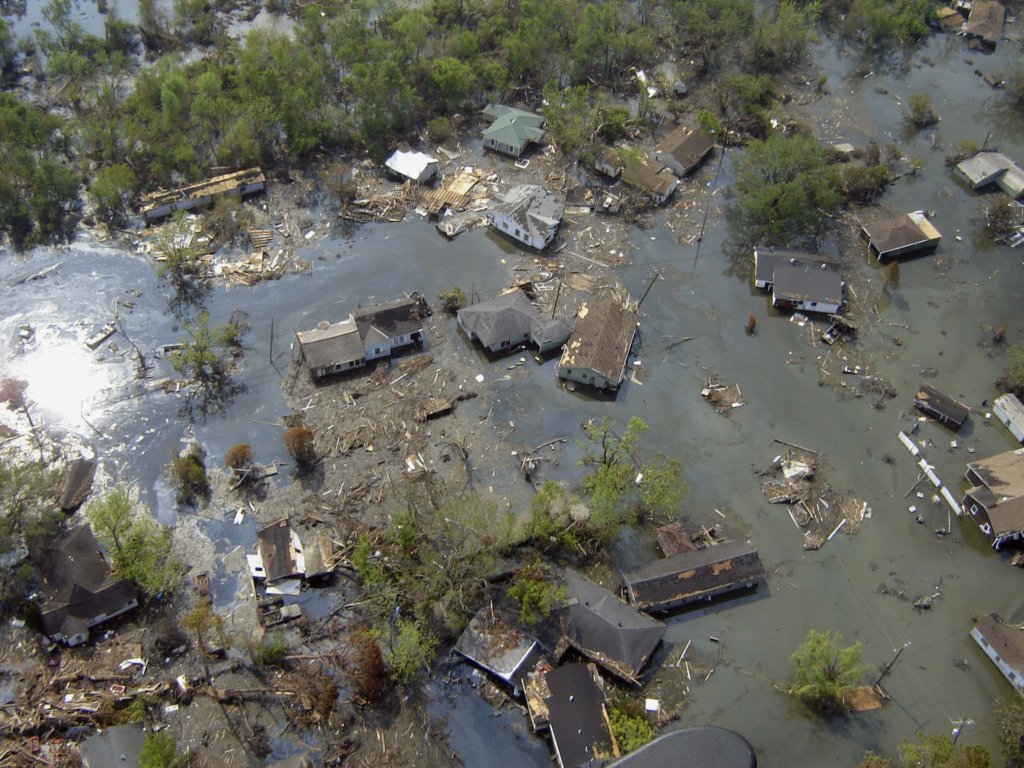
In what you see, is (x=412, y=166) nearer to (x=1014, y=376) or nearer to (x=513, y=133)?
(x=513, y=133)

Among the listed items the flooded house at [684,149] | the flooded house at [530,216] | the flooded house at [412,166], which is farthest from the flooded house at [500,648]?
the flooded house at [684,149]

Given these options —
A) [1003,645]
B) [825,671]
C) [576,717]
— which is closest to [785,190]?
[1003,645]

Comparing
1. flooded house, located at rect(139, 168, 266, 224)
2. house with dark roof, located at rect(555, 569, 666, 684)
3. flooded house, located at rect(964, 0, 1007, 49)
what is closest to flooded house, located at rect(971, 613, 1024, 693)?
house with dark roof, located at rect(555, 569, 666, 684)

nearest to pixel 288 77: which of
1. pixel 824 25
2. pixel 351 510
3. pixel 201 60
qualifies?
pixel 201 60

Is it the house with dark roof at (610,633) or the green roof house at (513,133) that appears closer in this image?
the house with dark roof at (610,633)

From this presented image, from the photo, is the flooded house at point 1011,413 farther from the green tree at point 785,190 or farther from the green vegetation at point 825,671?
the green vegetation at point 825,671
